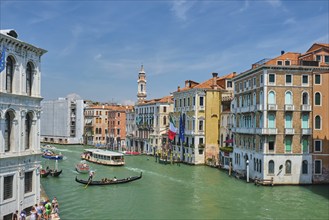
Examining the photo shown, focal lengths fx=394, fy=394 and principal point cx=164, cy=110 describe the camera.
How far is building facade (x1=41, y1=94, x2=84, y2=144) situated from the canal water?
42.2m

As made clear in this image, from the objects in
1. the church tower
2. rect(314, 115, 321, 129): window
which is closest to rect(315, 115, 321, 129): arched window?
rect(314, 115, 321, 129): window

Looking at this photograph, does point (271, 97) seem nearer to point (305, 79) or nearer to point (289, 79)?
point (289, 79)

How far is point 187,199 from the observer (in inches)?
801

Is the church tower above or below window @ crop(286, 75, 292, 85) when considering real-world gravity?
above

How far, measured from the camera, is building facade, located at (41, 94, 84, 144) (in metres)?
69.9

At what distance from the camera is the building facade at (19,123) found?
1189 centimetres

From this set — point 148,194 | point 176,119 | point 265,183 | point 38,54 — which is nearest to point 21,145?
point 38,54

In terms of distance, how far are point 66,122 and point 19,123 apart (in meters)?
59.3

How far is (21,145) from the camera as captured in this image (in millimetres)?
12773

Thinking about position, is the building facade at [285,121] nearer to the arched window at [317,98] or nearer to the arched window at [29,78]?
the arched window at [317,98]

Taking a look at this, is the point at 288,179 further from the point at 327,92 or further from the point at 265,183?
the point at 327,92

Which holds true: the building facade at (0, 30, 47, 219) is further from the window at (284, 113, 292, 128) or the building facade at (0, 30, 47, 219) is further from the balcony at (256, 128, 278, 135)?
the window at (284, 113, 292, 128)

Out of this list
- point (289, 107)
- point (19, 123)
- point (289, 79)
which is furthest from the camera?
point (289, 79)

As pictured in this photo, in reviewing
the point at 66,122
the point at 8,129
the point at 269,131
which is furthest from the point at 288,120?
the point at 66,122
